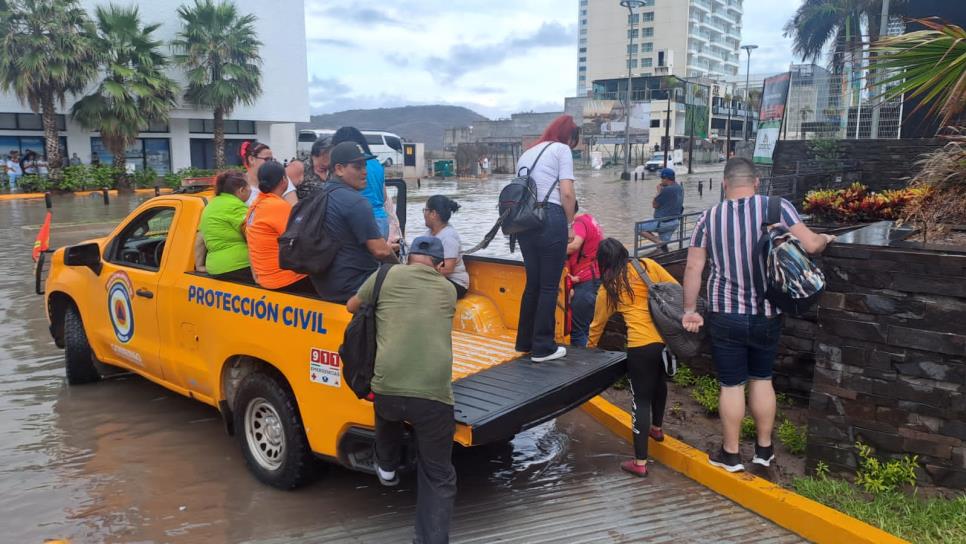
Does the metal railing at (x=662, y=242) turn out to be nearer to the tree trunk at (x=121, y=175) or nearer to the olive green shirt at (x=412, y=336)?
the olive green shirt at (x=412, y=336)

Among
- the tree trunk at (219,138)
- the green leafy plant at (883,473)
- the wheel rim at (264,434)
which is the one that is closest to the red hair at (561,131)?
the wheel rim at (264,434)

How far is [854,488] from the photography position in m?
4.10

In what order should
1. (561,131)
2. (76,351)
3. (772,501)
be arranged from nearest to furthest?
1. (772,501)
2. (561,131)
3. (76,351)

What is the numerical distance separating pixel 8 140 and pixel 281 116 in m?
13.3

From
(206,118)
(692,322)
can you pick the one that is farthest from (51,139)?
(692,322)

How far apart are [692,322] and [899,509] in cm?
144

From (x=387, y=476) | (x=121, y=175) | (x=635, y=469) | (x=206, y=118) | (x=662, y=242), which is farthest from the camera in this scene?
(x=206, y=118)

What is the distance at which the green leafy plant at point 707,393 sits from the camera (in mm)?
5379

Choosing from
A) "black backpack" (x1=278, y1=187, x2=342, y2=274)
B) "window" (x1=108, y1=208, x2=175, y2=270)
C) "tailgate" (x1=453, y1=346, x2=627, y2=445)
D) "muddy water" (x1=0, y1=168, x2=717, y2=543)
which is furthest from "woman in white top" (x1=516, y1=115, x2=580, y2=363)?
"window" (x1=108, y1=208, x2=175, y2=270)

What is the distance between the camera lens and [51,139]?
28406mm

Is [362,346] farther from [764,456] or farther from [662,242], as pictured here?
[662,242]

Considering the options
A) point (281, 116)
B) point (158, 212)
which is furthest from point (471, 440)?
point (281, 116)

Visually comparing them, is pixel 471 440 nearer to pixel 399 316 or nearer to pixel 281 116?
pixel 399 316

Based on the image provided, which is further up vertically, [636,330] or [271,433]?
[636,330]
